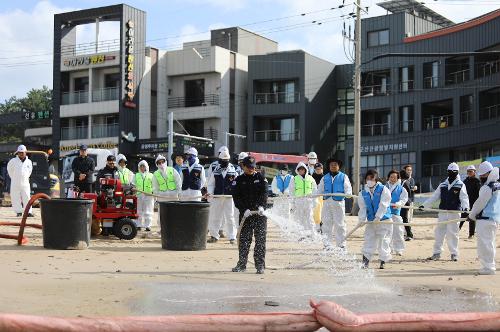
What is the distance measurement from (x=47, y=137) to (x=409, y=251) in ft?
189

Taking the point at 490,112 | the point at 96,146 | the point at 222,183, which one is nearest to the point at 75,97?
the point at 96,146

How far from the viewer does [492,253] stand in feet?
36.9

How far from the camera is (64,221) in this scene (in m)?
12.7

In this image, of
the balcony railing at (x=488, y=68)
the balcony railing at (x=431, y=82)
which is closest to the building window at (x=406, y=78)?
the balcony railing at (x=431, y=82)

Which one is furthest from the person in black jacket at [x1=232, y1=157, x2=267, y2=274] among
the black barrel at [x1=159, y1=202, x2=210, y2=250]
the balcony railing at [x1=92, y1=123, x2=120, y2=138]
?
the balcony railing at [x1=92, y1=123, x2=120, y2=138]

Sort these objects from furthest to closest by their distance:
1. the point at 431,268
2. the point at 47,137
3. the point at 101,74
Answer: the point at 47,137
the point at 101,74
the point at 431,268

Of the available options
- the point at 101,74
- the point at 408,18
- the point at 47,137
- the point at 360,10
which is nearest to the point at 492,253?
the point at 360,10

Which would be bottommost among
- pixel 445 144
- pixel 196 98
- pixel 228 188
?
pixel 228 188

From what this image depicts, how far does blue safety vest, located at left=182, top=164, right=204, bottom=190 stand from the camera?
1584cm

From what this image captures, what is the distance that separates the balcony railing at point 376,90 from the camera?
52941mm

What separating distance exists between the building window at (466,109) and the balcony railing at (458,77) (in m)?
1.22

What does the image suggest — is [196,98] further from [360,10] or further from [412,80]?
[360,10]

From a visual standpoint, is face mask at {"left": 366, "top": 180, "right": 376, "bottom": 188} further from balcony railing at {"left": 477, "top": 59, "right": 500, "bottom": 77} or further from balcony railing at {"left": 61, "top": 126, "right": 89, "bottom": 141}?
balcony railing at {"left": 61, "top": 126, "right": 89, "bottom": 141}

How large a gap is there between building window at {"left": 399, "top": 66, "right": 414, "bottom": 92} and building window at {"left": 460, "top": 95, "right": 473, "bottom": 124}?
410 centimetres
